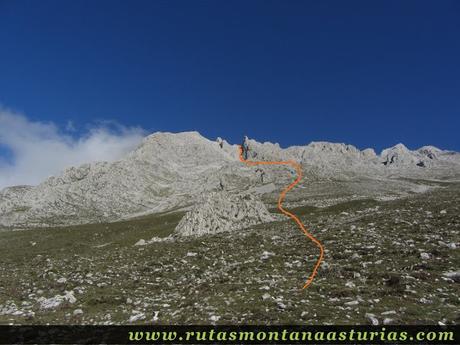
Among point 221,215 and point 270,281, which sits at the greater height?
point 221,215

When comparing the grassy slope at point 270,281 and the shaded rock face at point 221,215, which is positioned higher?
the shaded rock face at point 221,215

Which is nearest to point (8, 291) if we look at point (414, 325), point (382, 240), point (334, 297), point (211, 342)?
point (211, 342)

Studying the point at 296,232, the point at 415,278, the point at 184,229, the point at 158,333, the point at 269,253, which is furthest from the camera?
the point at 184,229

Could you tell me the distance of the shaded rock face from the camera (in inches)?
1922

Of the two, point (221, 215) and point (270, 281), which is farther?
point (221, 215)

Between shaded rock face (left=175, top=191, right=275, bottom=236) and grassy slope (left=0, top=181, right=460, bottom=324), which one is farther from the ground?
shaded rock face (left=175, top=191, right=275, bottom=236)

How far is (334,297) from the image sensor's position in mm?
14789

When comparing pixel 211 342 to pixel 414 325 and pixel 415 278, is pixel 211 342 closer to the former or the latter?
pixel 414 325

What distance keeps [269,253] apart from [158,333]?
13.1 metres

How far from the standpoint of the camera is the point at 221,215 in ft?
168

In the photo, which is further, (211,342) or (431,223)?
(431,223)

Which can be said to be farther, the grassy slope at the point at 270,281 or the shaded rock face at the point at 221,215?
the shaded rock face at the point at 221,215

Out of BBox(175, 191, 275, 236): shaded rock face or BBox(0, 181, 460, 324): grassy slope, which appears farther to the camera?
BBox(175, 191, 275, 236): shaded rock face

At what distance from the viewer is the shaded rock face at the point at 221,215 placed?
4881 centimetres
